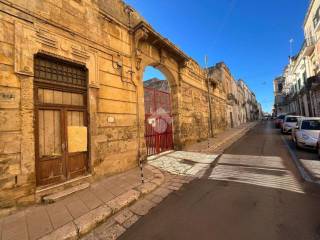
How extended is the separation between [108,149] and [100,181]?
3.26 ft

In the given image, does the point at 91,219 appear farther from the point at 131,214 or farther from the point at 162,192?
the point at 162,192

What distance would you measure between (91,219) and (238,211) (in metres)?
2.67

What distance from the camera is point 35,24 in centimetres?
423

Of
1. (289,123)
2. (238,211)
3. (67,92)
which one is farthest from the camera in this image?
(289,123)

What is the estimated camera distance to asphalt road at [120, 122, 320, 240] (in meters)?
2.71

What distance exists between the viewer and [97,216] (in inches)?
129

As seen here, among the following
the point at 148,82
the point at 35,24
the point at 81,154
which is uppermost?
the point at 148,82

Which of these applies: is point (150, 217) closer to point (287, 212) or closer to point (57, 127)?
point (287, 212)

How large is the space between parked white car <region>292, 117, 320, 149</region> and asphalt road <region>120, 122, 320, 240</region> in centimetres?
408

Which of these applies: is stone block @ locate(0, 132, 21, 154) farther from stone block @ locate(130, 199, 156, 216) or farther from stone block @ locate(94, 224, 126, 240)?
stone block @ locate(130, 199, 156, 216)

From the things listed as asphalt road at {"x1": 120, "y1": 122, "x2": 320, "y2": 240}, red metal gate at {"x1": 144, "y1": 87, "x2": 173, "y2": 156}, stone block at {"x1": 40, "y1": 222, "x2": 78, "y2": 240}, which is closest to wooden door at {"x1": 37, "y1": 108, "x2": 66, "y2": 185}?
stone block at {"x1": 40, "y1": 222, "x2": 78, "y2": 240}

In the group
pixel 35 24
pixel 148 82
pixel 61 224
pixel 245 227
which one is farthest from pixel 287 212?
pixel 148 82

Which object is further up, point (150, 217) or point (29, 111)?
point (29, 111)

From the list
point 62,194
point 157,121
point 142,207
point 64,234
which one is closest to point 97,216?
point 64,234
